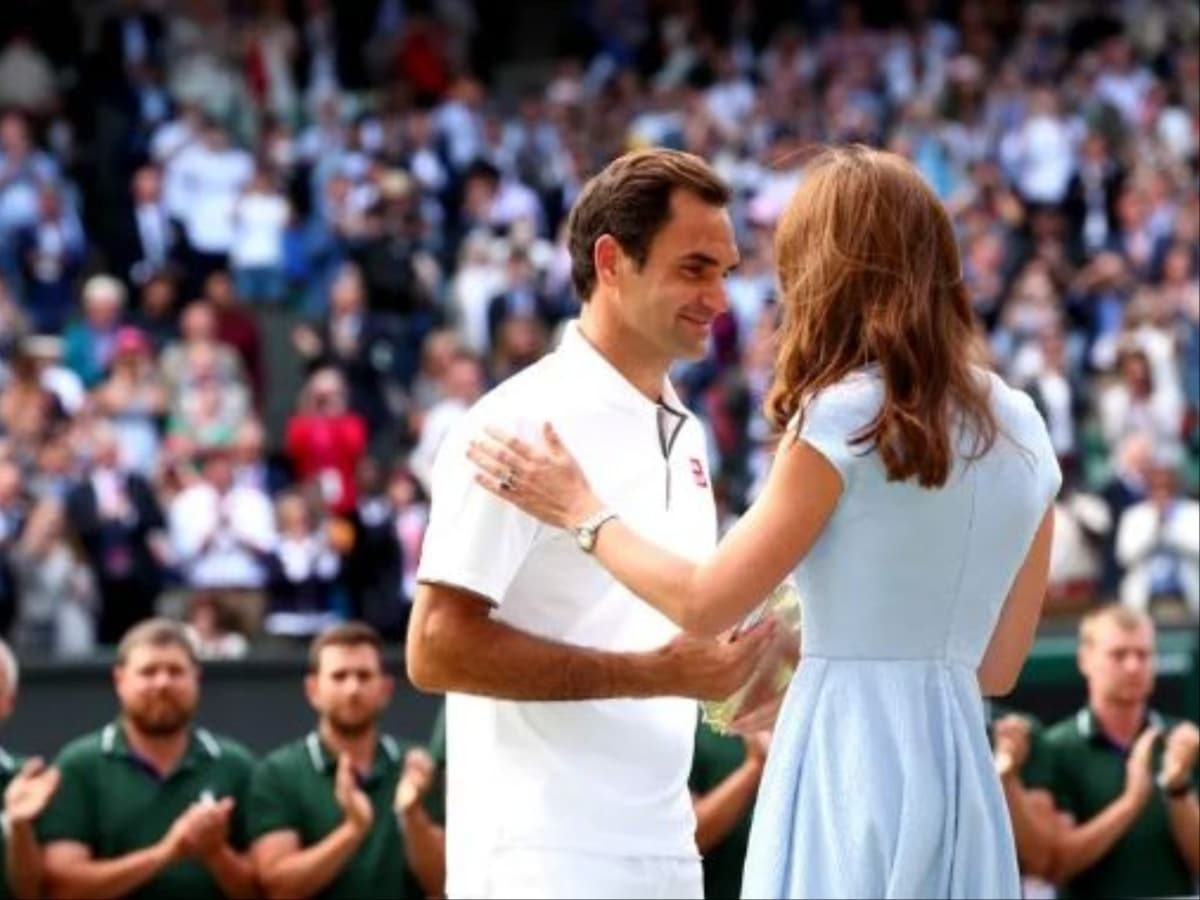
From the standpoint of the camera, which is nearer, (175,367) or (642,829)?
(642,829)

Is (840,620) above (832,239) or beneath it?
beneath

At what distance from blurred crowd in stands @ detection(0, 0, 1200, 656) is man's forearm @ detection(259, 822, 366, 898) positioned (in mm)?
5046

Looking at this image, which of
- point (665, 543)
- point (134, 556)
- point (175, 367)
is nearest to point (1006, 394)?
point (665, 543)

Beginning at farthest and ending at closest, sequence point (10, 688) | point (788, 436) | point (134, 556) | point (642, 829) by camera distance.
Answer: point (134, 556) < point (10, 688) < point (642, 829) < point (788, 436)

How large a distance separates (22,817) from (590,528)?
474 cm

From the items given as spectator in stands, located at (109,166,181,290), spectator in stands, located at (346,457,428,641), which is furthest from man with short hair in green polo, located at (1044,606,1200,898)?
spectator in stands, located at (109,166,181,290)

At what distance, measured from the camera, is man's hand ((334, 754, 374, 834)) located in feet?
31.8

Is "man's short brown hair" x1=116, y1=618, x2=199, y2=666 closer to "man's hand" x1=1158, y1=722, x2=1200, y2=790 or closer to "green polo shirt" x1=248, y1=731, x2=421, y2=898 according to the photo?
"green polo shirt" x1=248, y1=731, x2=421, y2=898

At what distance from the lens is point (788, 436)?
459 cm

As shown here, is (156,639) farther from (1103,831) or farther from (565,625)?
(565,625)

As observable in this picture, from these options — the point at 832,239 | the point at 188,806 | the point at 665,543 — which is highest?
the point at 832,239

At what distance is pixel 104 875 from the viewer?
31.5 ft

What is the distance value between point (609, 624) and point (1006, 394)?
2.88 ft

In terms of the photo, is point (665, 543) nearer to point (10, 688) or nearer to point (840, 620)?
point (840, 620)
